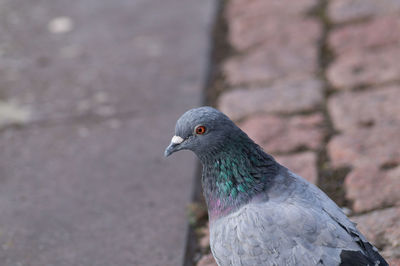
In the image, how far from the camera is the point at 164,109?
436 cm

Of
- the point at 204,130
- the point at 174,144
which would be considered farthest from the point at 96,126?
the point at 204,130

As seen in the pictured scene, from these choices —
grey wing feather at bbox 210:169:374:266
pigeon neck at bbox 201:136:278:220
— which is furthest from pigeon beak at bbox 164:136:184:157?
Result: grey wing feather at bbox 210:169:374:266

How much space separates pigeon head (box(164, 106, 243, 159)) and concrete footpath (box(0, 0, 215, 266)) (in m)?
0.72

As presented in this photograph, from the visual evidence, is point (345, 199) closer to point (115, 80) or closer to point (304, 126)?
point (304, 126)

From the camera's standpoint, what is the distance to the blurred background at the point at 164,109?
332 cm

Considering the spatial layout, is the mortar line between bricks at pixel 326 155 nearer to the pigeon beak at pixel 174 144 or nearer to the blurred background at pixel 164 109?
the blurred background at pixel 164 109

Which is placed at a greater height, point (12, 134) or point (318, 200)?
point (12, 134)

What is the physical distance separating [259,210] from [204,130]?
442 millimetres

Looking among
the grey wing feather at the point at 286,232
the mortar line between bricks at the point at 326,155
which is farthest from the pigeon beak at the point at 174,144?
the mortar line between bricks at the point at 326,155

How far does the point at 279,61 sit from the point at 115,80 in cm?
Answer: 131

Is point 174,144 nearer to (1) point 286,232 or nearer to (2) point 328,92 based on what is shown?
(1) point 286,232

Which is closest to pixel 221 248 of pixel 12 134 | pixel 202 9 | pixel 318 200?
pixel 318 200

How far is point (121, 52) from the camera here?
507 cm

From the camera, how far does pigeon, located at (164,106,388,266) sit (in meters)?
2.44
